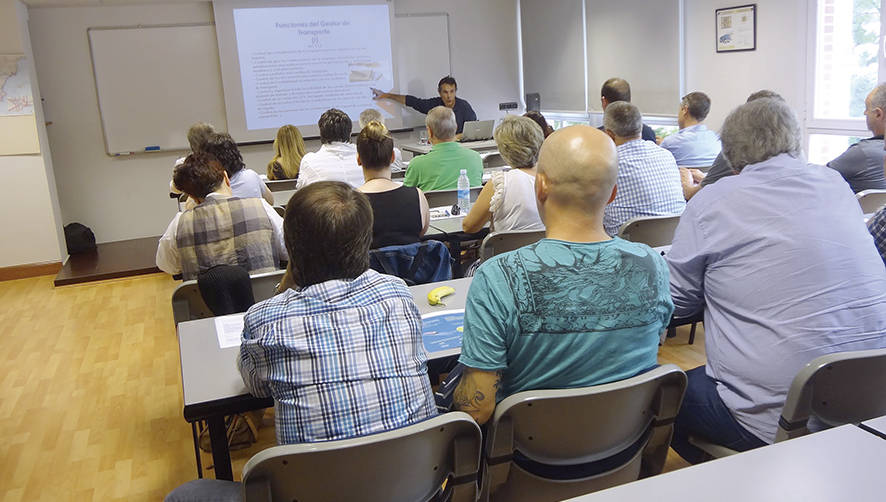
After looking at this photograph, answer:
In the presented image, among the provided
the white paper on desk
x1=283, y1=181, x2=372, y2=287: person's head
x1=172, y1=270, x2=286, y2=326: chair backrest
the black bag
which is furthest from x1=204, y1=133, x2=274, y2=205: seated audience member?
the black bag

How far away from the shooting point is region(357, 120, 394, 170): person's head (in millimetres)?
3295

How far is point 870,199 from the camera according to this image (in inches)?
129

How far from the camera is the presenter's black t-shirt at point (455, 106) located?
8258mm

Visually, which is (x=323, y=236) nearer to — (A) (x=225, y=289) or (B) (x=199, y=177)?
(A) (x=225, y=289)

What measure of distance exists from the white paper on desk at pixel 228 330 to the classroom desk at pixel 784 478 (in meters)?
1.24

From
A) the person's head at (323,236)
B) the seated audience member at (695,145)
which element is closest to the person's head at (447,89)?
the seated audience member at (695,145)

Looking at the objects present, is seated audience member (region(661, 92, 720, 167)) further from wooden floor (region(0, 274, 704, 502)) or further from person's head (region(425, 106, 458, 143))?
person's head (region(425, 106, 458, 143))

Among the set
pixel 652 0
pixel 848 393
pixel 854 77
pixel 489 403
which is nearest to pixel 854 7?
pixel 854 77

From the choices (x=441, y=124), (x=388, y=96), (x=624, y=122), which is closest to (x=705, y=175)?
A: (x=624, y=122)

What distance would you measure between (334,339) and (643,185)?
235cm

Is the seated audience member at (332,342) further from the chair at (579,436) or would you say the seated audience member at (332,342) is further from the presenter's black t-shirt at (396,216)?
the presenter's black t-shirt at (396,216)

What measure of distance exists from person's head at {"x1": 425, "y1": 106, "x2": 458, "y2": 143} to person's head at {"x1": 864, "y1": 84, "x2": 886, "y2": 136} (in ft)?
7.51

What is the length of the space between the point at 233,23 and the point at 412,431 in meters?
7.13

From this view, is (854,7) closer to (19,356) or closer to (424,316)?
(424,316)
